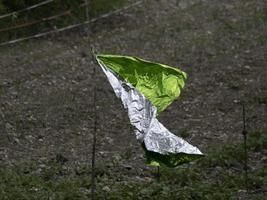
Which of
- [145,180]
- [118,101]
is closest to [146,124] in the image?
[145,180]

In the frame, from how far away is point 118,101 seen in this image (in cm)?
1156

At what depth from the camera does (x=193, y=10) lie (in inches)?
655

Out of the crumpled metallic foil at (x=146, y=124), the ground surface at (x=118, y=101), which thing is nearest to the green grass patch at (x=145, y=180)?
the ground surface at (x=118, y=101)

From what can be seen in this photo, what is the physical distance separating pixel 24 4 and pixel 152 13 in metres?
3.38

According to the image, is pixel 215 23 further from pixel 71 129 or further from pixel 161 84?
pixel 161 84

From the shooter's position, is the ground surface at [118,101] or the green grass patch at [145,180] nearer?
the green grass patch at [145,180]

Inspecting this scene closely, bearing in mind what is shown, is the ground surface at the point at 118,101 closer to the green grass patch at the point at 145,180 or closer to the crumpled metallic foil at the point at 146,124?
the green grass patch at the point at 145,180

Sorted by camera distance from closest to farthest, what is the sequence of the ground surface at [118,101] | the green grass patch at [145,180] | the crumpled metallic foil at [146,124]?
the crumpled metallic foil at [146,124], the green grass patch at [145,180], the ground surface at [118,101]

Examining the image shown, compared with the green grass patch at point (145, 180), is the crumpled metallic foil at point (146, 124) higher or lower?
higher

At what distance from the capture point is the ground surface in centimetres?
925

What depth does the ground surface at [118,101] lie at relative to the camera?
925 cm

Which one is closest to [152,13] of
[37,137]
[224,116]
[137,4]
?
[137,4]

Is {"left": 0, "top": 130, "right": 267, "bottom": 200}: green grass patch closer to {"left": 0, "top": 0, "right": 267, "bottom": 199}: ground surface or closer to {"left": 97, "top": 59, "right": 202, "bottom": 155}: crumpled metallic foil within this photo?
{"left": 0, "top": 0, "right": 267, "bottom": 199}: ground surface

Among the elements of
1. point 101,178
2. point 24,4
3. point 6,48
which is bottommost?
point 101,178
